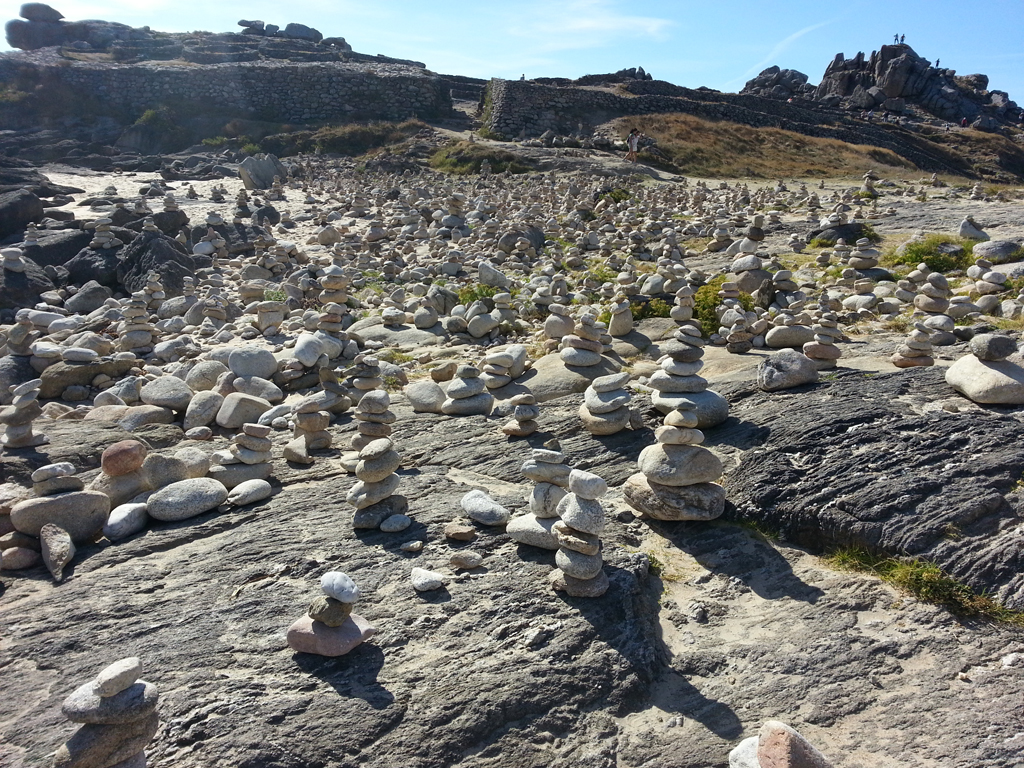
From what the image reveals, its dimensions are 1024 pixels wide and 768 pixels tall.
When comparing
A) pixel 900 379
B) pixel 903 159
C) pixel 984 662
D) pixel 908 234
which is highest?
pixel 903 159

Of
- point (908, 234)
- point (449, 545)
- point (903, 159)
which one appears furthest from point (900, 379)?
point (903, 159)

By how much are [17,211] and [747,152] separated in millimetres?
30722

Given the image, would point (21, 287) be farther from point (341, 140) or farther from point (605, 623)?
point (341, 140)

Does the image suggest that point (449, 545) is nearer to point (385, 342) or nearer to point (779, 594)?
point (779, 594)

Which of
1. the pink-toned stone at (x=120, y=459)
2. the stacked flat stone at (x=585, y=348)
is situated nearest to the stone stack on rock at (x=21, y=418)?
the pink-toned stone at (x=120, y=459)

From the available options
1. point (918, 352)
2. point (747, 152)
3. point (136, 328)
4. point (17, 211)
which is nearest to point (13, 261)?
point (17, 211)

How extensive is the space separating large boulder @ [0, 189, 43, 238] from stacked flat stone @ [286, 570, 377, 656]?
60.0ft

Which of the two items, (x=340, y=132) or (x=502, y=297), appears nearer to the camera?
(x=502, y=297)

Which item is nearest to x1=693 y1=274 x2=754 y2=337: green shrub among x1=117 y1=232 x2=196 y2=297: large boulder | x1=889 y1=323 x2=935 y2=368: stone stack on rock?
x1=889 y1=323 x2=935 y2=368: stone stack on rock

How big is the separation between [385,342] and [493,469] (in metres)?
4.49

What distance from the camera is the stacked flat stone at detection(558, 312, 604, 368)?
7.84m

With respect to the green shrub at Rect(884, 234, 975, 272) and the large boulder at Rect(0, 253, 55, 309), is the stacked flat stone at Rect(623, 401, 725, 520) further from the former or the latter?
the large boulder at Rect(0, 253, 55, 309)

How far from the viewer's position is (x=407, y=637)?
161 inches

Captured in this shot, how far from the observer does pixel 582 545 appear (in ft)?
14.3
